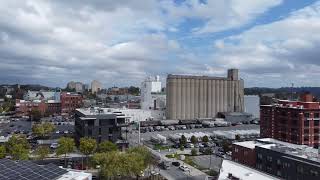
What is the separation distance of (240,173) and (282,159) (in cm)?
755

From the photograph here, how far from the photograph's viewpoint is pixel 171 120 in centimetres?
9069

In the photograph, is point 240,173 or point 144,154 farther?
point 144,154

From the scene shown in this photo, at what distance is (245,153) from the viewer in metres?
38.7

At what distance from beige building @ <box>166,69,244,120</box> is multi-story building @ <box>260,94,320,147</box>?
153 ft

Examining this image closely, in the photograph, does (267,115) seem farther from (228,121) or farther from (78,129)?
(228,121)

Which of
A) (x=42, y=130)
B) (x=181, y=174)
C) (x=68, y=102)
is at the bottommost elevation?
(x=181, y=174)

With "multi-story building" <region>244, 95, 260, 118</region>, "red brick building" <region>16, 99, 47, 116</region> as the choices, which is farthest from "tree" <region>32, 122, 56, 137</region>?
"multi-story building" <region>244, 95, 260, 118</region>

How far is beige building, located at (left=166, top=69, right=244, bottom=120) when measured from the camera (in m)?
95.3

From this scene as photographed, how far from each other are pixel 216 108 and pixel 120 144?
52.9m

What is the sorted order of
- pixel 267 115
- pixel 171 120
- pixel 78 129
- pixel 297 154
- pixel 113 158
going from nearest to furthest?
pixel 297 154 → pixel 113 158 → pixel 267 115 → pixel 78 129 → pixel 171 120

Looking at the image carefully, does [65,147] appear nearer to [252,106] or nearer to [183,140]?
[183,140]

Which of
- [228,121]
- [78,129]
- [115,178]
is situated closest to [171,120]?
[228,121]

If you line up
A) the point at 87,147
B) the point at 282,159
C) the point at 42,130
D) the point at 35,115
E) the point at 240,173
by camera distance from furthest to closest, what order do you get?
the point at 35,115 → the point at 42,130 → the point at 87,147 → the point at 282,159 → the point at 240,173

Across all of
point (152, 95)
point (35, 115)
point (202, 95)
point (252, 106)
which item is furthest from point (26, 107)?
point (252, 106)
